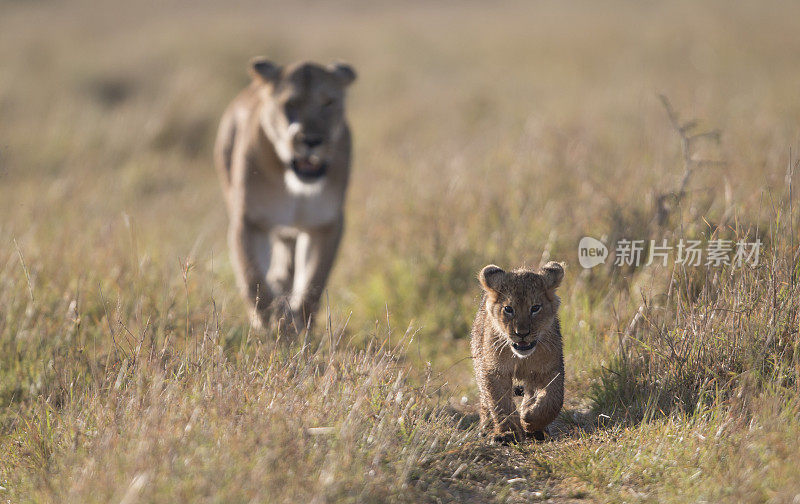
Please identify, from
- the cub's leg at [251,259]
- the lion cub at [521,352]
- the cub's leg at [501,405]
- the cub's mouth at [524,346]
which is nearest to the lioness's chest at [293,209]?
the cub's leg at [251,259]

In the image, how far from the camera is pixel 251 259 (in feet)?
19.5

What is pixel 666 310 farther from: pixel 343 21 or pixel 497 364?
pixel 343 21

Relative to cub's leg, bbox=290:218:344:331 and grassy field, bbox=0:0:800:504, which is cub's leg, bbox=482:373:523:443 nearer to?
grassy field, bbox=0:0:800:504

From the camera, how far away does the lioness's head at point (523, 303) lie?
3686mm

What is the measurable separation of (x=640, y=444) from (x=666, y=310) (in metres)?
0.93

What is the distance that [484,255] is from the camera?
20.4 ft

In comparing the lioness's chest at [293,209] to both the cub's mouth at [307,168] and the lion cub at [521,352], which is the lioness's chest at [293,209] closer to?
the cub's mouth at [307,168]

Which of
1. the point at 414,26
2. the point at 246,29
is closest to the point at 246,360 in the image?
the point at 246,29

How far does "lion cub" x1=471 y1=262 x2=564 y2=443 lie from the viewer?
147 inches

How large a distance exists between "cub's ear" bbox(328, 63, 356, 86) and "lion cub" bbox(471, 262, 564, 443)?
2.93 metres

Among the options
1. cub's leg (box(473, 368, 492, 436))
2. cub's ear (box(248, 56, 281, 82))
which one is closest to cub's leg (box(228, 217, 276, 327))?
cub's ear (box(248, 56, 281, 82))

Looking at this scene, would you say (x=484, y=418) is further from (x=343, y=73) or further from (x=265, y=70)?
(x=265, y=70)

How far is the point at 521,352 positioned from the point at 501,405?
0.38m

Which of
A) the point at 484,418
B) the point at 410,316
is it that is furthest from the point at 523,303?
the point at 410,316
